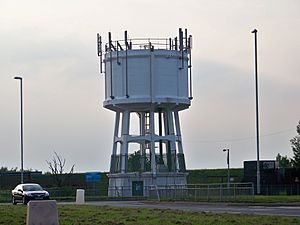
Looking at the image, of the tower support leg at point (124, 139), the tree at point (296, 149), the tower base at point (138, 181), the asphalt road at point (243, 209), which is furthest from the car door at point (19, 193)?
the tree at point (296, 149)

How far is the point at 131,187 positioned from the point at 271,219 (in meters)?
48.7

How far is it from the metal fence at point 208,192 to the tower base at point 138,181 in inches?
484

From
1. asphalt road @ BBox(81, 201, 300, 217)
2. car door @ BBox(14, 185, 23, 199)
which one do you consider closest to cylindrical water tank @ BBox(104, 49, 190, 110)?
car door @ BBox(14, 185, 23, 199)

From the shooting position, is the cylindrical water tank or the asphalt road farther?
the cylindrical water tank

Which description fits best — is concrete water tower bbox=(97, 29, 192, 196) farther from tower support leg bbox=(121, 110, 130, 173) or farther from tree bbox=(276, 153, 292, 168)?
tree bbox=(276, 153, 292, 168)

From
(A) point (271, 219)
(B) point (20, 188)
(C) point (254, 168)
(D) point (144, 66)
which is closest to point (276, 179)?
(C) point (254, 168)

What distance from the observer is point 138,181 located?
76.0m

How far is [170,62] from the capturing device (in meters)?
76.8

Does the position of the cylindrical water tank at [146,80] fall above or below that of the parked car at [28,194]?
above

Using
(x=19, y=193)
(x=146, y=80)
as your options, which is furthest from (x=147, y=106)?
(x=19, y=193)

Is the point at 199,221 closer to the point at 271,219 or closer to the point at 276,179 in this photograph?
the point at 271,219

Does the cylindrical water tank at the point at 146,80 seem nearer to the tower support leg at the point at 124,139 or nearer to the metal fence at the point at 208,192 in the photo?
the tower support leg at the point at 124,139

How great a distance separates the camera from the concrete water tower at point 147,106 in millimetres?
→ 74750

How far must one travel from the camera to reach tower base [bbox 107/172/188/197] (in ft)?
246
